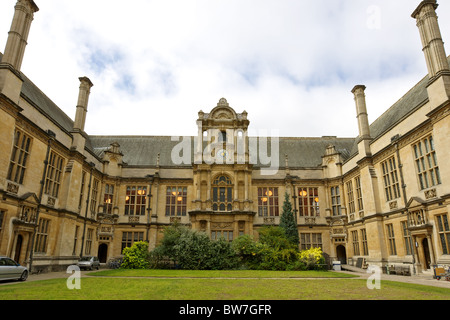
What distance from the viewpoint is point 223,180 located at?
31.0 meters

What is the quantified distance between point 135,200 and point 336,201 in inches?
885

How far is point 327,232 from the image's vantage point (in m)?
31.1

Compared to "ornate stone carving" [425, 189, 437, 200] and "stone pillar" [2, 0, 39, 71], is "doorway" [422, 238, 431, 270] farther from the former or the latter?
"stone pillar" [2, 0, 39, 71]

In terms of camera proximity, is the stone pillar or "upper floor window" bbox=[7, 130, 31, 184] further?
the stone pillar

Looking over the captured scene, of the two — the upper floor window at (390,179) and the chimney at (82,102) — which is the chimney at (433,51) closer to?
the upper floor window at (390,179)

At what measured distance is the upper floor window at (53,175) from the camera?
21719mm

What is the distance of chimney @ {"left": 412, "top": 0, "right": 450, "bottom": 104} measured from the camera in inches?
690

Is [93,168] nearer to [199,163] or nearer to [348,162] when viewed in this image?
[199,163]

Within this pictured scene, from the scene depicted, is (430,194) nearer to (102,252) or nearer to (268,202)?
(268,202)

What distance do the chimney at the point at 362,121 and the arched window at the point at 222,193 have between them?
44.6 feet

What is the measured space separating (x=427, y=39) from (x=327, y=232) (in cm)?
2015

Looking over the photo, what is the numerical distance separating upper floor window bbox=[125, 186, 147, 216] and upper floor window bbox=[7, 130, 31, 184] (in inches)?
537

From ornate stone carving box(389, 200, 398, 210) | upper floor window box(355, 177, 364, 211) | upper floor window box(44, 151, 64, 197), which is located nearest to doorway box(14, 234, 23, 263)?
upper floor window box(44, 151, 64, 197)

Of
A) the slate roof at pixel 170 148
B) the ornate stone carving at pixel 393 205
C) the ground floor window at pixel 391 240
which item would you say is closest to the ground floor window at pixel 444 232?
the ornate stone carving at pixel 393 205
